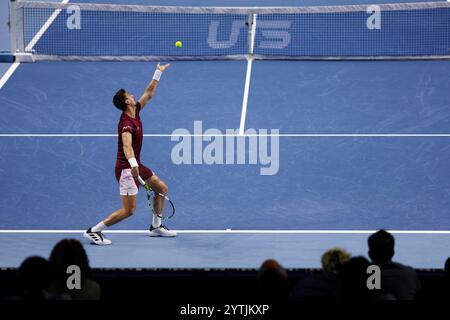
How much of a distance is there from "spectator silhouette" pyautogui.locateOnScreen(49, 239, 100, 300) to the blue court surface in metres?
5.27

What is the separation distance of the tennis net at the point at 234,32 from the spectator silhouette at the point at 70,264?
47.3 ft

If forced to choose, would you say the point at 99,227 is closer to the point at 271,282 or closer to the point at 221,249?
the point at 221,249

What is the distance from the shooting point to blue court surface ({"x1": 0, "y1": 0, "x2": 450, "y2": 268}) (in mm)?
14594

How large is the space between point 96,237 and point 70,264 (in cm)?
653

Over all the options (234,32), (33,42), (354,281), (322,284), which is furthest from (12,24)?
(354,281)

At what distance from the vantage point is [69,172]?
57.3 ft

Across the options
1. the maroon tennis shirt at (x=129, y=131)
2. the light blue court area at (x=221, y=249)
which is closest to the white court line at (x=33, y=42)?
the light blue court area at (x=221, y=249)

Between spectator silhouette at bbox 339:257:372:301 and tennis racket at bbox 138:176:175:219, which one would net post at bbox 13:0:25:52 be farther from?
spectator silhouette at bbox 339:257:372:301

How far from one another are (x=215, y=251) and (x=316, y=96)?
275 inches

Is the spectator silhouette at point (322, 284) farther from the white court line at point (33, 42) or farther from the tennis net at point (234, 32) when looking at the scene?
the tennis net at point (234, 32)

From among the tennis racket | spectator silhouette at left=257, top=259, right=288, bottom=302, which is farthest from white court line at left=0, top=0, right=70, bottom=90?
spectator silhouette at left=257, top=259, right=288, bottom=302

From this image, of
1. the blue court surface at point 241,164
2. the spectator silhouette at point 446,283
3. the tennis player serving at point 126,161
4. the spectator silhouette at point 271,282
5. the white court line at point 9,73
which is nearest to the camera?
the spectator silhouette at point 271,282

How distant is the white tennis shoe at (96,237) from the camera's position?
1443cm
